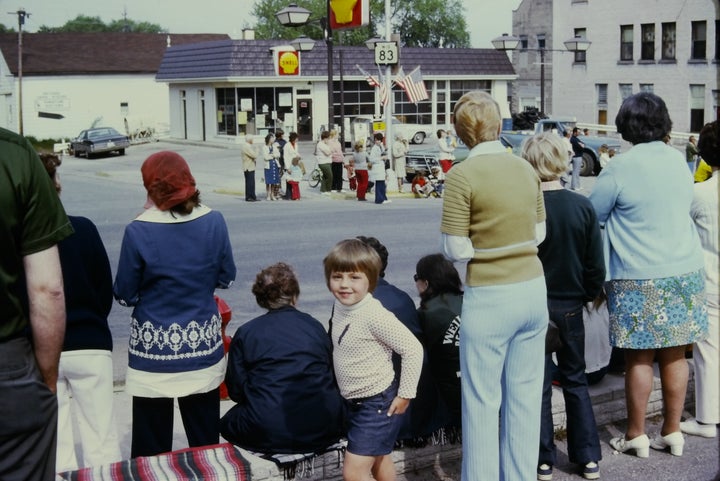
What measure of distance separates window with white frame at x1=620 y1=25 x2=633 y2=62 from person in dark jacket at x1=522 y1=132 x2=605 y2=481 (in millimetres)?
48802

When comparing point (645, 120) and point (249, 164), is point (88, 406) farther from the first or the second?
point (249, 164)

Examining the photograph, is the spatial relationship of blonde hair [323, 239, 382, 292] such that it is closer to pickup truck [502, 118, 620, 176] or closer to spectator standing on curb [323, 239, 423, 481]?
spectator standing on curb [323, 239, 423, 481]

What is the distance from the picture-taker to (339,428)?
4.85m

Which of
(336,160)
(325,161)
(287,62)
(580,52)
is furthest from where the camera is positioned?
(580,52)

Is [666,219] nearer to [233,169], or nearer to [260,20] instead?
[233,169]

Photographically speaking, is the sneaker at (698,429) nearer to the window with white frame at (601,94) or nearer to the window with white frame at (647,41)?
the window with white frame at (647,41)

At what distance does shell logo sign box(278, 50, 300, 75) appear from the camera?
28156mm

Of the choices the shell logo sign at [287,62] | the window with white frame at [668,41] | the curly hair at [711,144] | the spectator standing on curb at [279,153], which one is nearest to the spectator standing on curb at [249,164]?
the spectator standing on curb at [279,153]

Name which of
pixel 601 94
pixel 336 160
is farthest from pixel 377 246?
pixel 601 94

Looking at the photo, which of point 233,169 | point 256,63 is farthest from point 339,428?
point 256,63

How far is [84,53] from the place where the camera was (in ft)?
208

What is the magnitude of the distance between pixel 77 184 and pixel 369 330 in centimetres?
2785

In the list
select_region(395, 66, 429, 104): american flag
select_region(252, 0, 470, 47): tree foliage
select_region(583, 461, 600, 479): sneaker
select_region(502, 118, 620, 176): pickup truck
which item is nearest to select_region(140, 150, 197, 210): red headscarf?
select_region(583, 461, 600, 479): sneaker

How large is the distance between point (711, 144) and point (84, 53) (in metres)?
62.5
